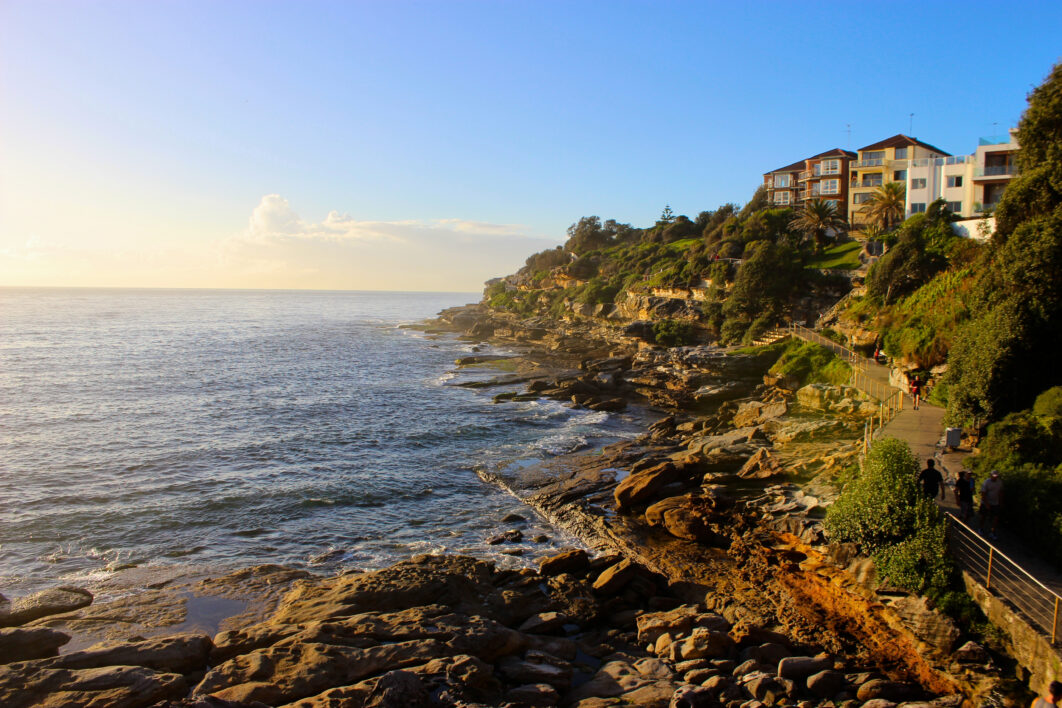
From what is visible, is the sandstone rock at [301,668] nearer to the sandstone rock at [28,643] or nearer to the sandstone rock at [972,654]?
the sandstone rock at [28,643]

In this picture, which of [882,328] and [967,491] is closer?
[967,491]

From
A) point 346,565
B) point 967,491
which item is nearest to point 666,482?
point 967,491

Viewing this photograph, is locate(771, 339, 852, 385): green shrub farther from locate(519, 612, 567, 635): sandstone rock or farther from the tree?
locate(519, 612, 567, 635): sandstone rock

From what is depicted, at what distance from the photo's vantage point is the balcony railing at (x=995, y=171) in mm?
46750

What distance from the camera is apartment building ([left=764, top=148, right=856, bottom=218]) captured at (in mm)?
75938

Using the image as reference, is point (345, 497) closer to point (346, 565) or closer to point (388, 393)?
point (346, 565)

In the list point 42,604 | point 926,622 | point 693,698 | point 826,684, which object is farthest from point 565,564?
point 42,604

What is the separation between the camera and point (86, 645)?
51.7ft

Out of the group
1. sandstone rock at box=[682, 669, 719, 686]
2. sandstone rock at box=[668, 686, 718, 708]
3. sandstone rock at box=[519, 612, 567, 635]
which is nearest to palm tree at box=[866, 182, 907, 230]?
sandstone rock at box=[519, 612, 567, 635]

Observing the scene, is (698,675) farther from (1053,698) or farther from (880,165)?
(880,165)

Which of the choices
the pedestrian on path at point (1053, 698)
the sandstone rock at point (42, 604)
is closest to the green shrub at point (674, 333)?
the pedestrian on path at point (1053, 698)

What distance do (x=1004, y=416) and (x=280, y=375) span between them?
2327 inches

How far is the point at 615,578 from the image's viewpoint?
18188mm

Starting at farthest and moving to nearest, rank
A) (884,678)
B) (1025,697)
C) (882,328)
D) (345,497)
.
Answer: (882,328) → (345,497) → (884,678) → (1025,697)
